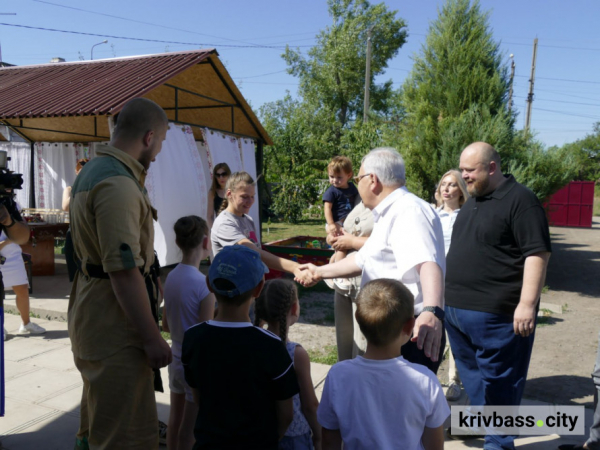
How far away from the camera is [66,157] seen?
11.8 m

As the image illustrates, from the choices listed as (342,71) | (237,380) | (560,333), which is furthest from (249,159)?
(342,71)

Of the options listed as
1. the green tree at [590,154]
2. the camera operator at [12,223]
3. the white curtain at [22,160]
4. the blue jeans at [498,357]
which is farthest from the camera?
the green tree at [590,154]

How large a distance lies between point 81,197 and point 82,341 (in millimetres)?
618

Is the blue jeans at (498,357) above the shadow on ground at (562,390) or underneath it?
above

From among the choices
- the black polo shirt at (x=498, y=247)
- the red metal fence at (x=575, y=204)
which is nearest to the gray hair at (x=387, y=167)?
the black polo shirt at (x=498, y=247)

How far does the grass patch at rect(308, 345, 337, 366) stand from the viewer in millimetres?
4770

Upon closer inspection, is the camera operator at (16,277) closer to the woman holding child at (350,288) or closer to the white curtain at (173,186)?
the white curtain at (173,186)

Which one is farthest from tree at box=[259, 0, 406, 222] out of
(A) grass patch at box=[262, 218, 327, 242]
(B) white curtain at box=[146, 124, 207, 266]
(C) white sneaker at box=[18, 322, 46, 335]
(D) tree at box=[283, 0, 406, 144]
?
(C) white sneaker at box=[18, 322, 46, 335]

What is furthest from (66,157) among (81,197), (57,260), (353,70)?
(353,70)

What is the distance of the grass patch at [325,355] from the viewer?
15.6 ft

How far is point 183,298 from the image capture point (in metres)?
2.76

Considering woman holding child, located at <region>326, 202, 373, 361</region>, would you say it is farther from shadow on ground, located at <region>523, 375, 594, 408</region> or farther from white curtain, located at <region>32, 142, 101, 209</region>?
white curtain, located at <region>32, 142, 101, 209</region>

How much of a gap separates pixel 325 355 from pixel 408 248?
9.67 ft

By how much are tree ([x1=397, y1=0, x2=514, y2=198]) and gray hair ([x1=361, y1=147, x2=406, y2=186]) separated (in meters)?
6.78
